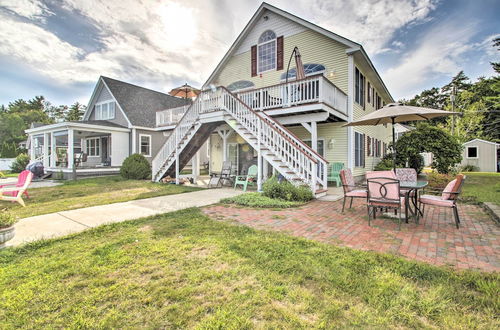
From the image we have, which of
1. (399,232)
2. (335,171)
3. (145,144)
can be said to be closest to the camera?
(399,232)

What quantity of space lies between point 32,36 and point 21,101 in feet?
186

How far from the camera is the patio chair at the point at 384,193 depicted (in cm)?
436

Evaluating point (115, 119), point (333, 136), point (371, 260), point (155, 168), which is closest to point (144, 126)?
point (115, 119)

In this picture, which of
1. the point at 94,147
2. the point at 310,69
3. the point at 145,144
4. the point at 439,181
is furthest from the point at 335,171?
the point at 94,147

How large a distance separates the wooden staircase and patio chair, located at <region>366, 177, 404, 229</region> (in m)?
2.59

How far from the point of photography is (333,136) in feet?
37.4

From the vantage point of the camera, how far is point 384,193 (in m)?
4.51

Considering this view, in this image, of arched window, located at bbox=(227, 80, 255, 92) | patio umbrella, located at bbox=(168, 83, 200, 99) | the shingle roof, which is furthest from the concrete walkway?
the shingle roof

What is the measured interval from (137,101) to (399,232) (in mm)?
20682

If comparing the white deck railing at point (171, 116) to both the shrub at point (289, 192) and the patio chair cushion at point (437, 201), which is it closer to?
the shrub at point (289, 192)

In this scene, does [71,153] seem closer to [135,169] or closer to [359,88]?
[135,169]

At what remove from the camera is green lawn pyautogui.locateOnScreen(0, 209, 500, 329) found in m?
1.88

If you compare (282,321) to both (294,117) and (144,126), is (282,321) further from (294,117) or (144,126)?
(144,126)

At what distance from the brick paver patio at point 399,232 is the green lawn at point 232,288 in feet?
1.55
